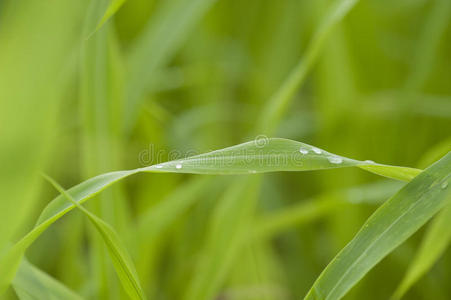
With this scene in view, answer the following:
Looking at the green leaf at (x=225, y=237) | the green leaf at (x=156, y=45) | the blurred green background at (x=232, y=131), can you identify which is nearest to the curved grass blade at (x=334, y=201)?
the blurred green background at (x=232, y=131)

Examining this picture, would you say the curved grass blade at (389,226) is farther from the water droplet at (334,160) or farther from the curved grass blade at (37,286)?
the curved grass blade at (37,286)

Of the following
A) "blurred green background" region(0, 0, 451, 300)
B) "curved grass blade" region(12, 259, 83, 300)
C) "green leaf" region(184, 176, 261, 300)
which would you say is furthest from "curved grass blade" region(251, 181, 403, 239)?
"curved grass blade" region(12, 259, 83, 300)

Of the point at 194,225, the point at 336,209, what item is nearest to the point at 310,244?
the point at 336,209

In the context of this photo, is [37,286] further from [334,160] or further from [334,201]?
[334,201]

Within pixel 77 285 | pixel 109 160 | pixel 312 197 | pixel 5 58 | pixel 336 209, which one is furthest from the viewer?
pixel 312 197

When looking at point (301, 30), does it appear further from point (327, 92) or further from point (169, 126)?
point (169, 126)

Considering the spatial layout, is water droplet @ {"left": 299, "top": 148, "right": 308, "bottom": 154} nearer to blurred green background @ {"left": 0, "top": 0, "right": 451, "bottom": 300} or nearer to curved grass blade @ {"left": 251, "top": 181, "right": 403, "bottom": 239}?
blurred green background @ {"left": 0, "top": 0, "right": 451, "bottom": 300}
